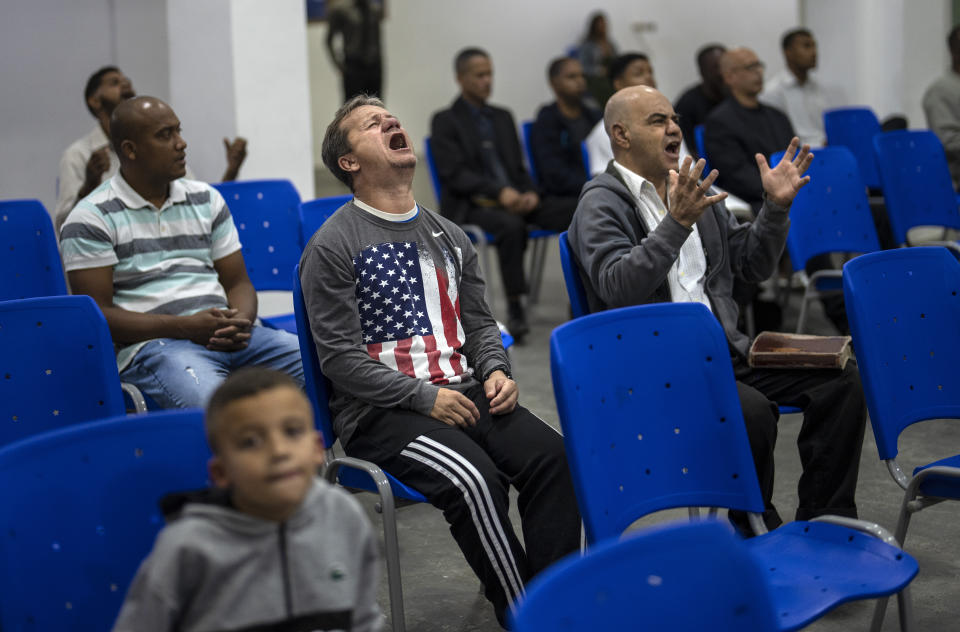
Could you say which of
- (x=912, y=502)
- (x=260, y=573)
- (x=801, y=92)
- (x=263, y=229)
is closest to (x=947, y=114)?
(x=801, y=92)

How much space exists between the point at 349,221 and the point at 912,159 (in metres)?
3.27

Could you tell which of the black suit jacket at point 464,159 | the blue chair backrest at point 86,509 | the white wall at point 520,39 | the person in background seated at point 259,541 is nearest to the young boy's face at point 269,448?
the person in background seated at point 259,541

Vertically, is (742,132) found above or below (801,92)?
below

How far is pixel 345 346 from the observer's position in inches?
98.0

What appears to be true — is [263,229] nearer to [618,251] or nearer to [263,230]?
[263,230]

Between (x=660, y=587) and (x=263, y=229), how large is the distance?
2774 mm

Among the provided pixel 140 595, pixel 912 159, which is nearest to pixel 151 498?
pixel 140 595

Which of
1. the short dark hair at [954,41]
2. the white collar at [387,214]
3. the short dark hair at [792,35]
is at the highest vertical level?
the short dark hair at [792,35]

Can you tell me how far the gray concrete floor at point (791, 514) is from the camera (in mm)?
2707

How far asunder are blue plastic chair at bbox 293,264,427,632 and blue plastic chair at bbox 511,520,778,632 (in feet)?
3.31

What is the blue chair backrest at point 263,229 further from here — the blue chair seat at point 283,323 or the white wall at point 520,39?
the white wall at point 520,39

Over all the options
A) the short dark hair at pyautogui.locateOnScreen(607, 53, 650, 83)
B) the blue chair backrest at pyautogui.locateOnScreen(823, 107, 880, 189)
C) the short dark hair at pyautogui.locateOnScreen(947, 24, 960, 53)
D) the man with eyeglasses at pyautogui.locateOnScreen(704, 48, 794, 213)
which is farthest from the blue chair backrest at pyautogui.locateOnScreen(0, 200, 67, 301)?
the short dark hair at pyautogui.locateOnScreen(947, 24, 960, 53)

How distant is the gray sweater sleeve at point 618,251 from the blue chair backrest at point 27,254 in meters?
1.55

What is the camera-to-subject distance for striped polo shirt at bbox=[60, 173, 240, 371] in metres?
3.05
